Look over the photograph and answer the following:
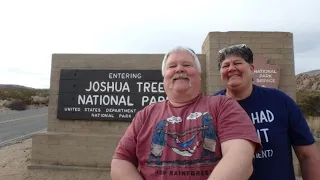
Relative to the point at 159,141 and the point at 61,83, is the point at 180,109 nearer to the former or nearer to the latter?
the point at 159,141

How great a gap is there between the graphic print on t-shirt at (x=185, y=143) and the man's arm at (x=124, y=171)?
3.7 inches

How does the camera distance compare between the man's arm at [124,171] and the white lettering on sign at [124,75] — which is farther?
the white lettering on sign at [124,75]

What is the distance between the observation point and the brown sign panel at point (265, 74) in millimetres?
4930

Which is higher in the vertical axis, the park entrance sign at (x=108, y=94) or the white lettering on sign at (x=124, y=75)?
the white lettering on sign at (x=124, y=75)

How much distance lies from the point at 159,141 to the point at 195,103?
0.30m

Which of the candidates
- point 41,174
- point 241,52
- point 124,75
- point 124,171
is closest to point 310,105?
point 124,75

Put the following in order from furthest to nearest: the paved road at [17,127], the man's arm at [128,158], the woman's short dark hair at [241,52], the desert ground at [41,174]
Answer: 1. the paved road at [17,127]
2. the desert ground at [41,174]
3. the woman's short dark hair at [241,52]
4. the man's arm at [128,158]

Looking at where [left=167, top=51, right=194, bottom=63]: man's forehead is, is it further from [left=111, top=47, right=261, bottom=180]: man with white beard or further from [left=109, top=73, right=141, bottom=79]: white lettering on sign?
[left=109, top=73, right=141, bottom=79]: white lettering on sign

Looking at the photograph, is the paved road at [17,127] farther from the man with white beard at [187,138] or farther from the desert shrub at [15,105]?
the desert shrub at [15,105]

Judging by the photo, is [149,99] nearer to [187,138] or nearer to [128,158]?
[128,158]

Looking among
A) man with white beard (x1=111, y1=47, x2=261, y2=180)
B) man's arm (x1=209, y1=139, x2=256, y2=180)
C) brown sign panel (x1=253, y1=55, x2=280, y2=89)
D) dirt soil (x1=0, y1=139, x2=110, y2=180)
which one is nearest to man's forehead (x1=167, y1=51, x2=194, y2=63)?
man with white beard (x1=111, y1=47, x2=261, y2=180)

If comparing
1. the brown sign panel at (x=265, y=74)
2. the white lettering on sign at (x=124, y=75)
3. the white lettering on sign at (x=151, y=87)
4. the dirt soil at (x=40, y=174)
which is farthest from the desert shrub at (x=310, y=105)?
the dirt soil at (x=40, y=174)

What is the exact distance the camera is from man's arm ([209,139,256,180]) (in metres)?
1.16

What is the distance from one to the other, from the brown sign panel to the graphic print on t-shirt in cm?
390
